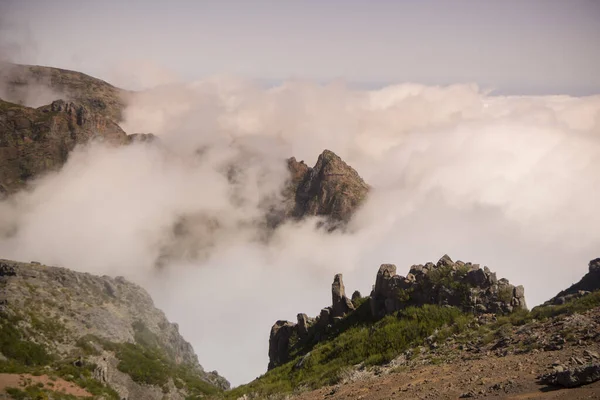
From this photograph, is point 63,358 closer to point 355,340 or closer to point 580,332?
point 355,340

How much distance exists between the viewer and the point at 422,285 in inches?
2302

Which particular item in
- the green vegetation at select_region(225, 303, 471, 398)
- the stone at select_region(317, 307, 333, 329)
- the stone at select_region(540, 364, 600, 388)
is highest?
the stone at select_region(317, 307, 333, 329)

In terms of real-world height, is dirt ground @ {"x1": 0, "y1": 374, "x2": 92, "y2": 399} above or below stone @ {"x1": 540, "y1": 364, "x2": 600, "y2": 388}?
above

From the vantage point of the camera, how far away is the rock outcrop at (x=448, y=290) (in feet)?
170

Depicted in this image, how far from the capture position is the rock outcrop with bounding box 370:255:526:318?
51.8 m

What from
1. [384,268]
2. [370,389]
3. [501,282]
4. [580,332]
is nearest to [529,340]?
[580,332]

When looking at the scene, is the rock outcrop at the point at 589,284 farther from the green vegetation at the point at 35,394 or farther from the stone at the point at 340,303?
the green vegetation at the point at 35,394

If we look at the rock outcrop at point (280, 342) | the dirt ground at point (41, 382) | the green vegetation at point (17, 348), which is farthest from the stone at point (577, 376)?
the green vegetation at point (17, 348)

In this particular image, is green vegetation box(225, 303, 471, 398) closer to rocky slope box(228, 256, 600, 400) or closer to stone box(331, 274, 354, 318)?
rocky slope box(228, 256, 600, 400)

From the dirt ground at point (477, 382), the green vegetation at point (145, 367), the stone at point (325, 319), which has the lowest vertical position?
the dirt ground at point (477, 382)

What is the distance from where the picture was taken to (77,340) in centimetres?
12612

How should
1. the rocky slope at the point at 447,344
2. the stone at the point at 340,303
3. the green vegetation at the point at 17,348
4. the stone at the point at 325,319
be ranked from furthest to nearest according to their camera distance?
the green vegetation at the point at 17,348 < the stone at the point at 325,319 < the stone at the point at 340,303 < the rocky slope at the point at 447,344

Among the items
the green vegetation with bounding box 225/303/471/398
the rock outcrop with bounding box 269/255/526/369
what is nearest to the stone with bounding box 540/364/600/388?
the green vegetation with bounding box 225/303/471/398

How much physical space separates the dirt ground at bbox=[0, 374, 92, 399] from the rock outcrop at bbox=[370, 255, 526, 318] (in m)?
55.5
